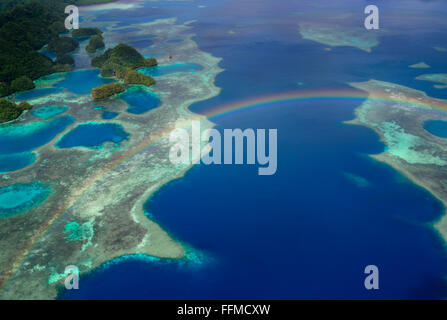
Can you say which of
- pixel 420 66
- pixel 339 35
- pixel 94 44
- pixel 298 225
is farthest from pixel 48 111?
pixel 339 35

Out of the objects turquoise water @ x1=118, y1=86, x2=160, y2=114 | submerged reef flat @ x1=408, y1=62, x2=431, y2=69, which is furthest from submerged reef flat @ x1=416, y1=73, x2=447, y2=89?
turquoise water @ x1=118, y1=86, x2=160, y2=114

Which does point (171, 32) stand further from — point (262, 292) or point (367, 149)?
point (262, 292)

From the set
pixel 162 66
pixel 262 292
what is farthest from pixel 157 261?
pixel 162 66

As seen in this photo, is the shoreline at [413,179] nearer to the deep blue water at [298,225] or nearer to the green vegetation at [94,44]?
the deep blue water at [298,225]

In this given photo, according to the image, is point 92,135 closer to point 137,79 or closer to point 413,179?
point 137,79
